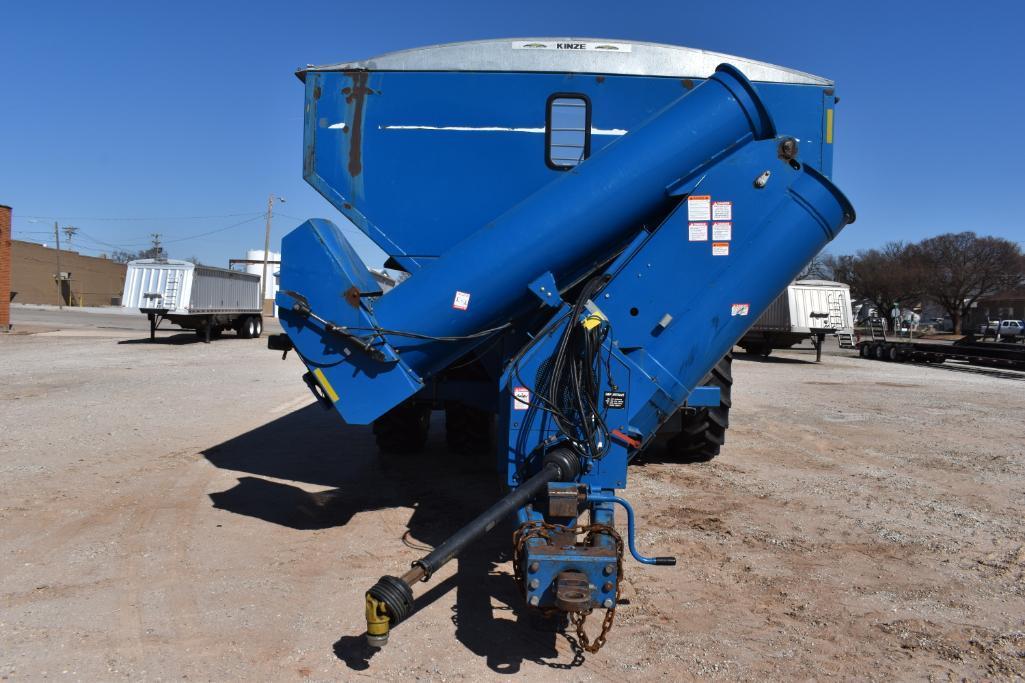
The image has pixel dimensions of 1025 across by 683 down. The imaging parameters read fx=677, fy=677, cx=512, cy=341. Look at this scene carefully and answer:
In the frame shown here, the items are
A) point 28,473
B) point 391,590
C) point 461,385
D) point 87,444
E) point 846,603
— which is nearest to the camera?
point 391,590

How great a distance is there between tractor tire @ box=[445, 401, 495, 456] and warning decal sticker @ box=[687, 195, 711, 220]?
4.34 metres

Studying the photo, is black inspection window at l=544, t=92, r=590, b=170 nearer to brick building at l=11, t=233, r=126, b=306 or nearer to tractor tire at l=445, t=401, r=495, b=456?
tractor tire at l=445, t=401, r=495, b=456

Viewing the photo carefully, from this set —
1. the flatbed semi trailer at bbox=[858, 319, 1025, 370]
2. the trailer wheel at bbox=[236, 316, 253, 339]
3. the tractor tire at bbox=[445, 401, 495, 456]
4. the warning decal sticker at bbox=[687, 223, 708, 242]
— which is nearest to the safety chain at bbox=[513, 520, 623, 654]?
the warning decal sticker at bbox=[687, 223, 708, 242]

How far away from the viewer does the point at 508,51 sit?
5184mm

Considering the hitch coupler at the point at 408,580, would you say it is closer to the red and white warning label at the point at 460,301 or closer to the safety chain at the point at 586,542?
the safety chain at the point at 586,542

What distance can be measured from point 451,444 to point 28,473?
428cm

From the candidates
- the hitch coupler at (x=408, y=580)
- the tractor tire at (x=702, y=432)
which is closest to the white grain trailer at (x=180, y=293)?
the tractor tire at (x=702, y=432)

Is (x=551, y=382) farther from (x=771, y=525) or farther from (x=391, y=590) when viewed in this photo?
(x=771, y=525)

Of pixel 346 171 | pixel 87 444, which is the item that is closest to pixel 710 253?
pixel 346 171

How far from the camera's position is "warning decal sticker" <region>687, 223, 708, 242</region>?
3.96 metres

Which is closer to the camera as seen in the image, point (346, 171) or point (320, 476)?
point (346, 171)

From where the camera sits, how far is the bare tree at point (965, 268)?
5216cm

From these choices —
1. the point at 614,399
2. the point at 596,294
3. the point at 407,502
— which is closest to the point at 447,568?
the point at 407,502

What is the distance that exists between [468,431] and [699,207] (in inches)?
182
